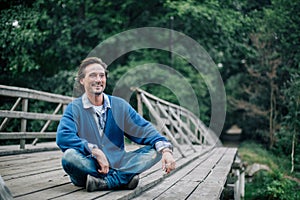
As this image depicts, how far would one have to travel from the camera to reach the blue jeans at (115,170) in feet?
7.18

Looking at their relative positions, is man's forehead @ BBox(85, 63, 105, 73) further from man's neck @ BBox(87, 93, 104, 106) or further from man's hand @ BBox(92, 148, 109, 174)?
man's hand @ BBox(92, 148, 109, 174)

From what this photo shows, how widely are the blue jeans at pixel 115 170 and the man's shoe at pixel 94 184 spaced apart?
1.1 inches

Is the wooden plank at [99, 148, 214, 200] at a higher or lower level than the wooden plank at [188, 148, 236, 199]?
higher

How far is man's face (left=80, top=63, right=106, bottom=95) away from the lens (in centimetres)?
239

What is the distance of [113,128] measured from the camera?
2.41 metres

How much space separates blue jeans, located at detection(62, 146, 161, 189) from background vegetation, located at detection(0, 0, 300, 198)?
6.96 m

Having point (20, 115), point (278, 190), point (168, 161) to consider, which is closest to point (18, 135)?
point (20, 115)

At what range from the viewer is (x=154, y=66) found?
32.7 feet

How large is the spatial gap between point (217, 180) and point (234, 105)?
10.8 metres

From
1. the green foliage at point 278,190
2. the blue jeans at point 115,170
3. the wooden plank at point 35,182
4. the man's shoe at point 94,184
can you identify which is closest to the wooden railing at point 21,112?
the wooden plank at point 35,182

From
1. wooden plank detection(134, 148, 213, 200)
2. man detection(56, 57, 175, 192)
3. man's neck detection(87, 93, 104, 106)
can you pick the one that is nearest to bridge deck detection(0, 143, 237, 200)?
wooden plank detection(134, 148, 213, 200)

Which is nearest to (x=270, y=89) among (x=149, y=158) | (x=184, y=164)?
(x=184, y=164)

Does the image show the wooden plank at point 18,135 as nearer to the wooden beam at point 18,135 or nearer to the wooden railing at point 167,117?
the wooden beam at point 18,135

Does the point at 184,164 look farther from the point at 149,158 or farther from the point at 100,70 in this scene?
the point at 100,70
